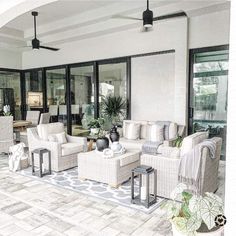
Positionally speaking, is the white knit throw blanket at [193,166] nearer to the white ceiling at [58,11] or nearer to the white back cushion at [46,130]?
the white back cushion at [46,130]

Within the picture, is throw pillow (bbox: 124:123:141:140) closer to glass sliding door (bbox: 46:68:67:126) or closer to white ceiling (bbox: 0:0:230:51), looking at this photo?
white ceiling (bbox: 0:0:230:51)

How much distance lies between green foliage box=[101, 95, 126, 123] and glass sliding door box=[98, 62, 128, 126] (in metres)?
0.03

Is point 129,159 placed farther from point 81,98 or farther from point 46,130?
point 81,98

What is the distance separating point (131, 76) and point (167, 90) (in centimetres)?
123

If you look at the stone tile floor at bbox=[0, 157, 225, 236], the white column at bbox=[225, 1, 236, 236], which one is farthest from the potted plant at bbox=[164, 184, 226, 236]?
the stone tile floor at bbox=[0, 157, 225, 236]

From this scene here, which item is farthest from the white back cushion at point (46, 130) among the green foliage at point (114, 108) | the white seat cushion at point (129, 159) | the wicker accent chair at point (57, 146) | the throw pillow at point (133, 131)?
the white seat cushion at point (129, 159)

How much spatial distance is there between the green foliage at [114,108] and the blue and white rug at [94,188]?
256cm

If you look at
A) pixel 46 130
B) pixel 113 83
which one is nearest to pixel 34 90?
pixel 113 83

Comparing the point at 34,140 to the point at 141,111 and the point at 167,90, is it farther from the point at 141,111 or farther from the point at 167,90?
the point at 167,90

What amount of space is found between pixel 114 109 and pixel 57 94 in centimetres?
306

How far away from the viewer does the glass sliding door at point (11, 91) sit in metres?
9.30

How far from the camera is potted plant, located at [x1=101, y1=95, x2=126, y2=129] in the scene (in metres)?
6.94

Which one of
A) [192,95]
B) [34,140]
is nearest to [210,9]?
[192,95]

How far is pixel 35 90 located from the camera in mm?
9688
